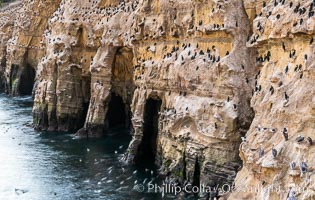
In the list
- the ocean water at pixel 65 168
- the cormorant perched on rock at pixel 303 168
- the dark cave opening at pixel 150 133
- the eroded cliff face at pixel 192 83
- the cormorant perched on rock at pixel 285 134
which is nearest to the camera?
the cormorant perched on rock at pixel 303 168

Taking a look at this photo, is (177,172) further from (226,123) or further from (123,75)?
(123,75)

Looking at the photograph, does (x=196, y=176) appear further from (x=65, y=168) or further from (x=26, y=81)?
(x=26, y=81)

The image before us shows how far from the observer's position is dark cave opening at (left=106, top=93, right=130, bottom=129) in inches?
2406

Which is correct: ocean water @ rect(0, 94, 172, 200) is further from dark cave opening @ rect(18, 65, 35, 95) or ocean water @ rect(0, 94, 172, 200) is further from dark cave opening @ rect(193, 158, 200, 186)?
dark cave opening @ rect(18, 65, 35, 95)

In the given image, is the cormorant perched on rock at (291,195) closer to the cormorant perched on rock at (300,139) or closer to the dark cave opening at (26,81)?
the cormorant perched on rock at (300,139)

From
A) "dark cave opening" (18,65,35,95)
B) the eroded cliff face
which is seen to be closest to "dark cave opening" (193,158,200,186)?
the eroded cliff face

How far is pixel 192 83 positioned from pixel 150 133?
35.3 ft

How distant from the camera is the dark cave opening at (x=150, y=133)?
155ft

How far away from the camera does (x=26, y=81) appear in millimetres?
97812

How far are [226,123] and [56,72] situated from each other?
3394cm

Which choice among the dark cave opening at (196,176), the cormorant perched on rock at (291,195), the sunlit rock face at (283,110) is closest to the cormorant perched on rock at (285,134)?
the sunlit rock face at (283,110)

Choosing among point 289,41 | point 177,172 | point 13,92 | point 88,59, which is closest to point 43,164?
point 177,172

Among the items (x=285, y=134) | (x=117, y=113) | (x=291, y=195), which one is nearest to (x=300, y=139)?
(x=285, y=134)

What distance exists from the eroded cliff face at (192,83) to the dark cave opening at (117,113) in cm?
17
